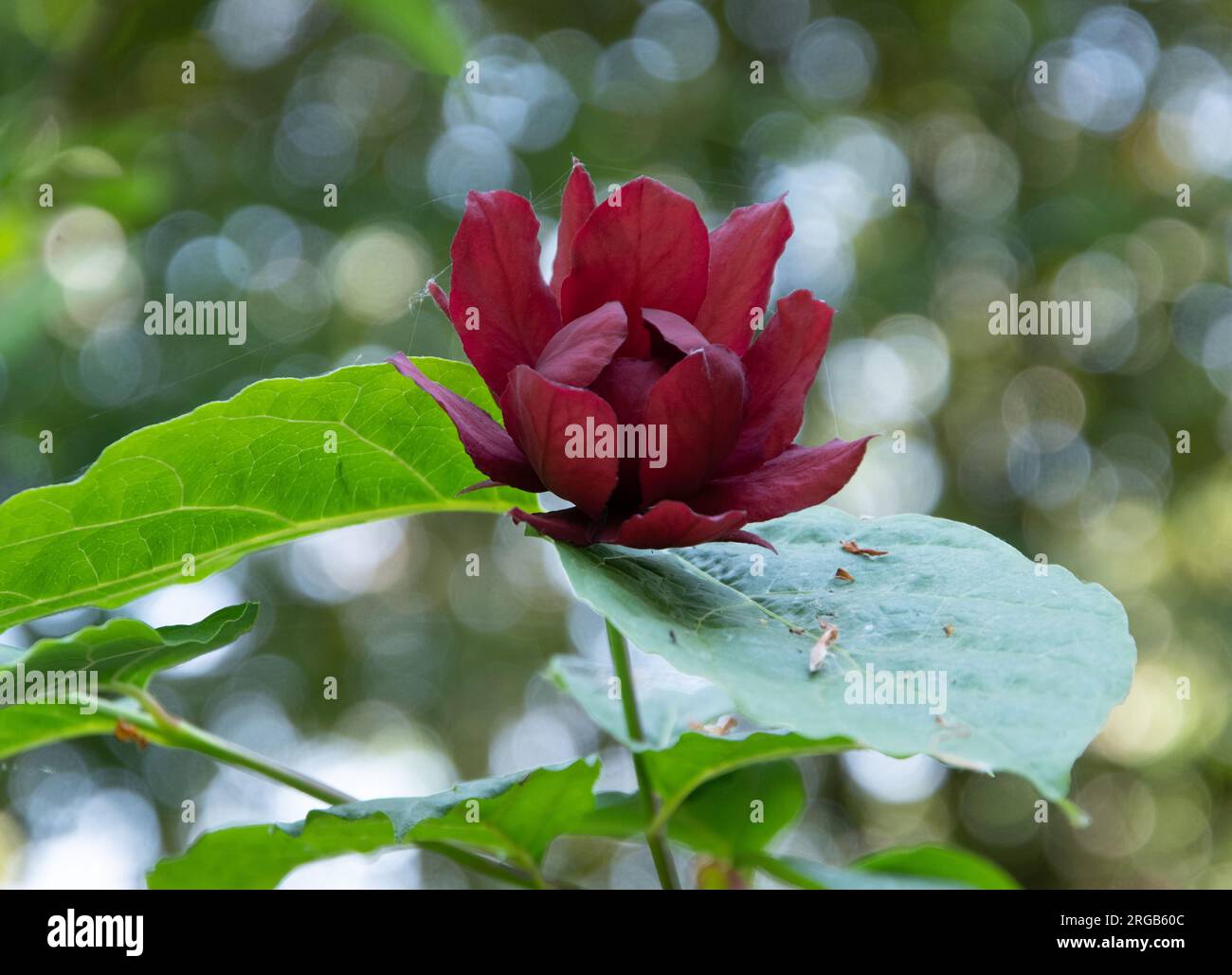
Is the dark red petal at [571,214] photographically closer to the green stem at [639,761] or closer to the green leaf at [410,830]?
the green stem at [639,761]

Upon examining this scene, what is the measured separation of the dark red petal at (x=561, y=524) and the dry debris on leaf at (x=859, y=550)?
23 centimetres

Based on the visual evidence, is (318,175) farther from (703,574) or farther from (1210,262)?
(1210,262)

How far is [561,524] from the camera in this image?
0.71 metres

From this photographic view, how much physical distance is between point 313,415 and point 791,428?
0.35 meters

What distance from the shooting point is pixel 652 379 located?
0.73 meters

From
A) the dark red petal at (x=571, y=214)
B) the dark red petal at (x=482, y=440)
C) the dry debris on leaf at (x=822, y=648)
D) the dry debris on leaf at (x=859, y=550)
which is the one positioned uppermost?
the dark red petal at (x=571, y=214)

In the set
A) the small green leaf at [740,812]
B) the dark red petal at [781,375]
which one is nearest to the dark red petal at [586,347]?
the dark red petal at [781,375]

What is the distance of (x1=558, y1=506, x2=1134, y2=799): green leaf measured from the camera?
22.5 inches

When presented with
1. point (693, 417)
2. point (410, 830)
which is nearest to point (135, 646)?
point (410, 830)

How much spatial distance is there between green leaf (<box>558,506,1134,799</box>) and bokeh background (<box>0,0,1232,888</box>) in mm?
935

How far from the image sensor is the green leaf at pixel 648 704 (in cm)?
112

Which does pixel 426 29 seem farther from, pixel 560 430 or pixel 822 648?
pixel 822 648

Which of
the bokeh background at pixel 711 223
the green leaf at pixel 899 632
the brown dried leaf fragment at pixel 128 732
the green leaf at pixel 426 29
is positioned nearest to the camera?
the green leaf at pixel 899 632

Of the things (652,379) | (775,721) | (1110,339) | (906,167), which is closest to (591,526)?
(652,379)
